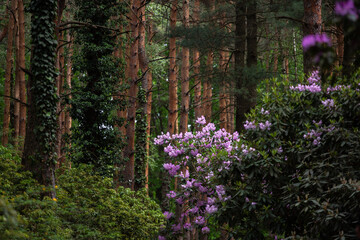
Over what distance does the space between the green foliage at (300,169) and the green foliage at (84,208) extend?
340 centimetres

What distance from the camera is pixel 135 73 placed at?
14.8 metres

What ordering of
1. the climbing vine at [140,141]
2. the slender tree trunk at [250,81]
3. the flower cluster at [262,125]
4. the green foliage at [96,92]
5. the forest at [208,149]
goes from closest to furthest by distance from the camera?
1. the forest at [208,149]
2. the flower cluster at [262,125]
3. the slender tree trunk at [250,81]
4. the green foliage at [96,92]
5. the climbing vine at [140,141]

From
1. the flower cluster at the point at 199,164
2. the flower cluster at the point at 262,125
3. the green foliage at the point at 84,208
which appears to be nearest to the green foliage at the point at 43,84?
the green foliage at the point at 84,208

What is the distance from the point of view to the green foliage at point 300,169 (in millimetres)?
5754

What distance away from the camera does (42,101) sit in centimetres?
948

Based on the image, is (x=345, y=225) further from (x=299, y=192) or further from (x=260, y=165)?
(x=260, y=165)

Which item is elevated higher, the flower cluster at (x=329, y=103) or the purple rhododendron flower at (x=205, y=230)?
the flower cluster at (x=329, y=103)

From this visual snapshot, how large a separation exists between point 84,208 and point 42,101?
2.64 meters

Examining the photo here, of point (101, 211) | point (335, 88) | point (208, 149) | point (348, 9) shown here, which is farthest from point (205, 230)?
point (348, 9)

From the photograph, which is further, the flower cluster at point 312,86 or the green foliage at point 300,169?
the flower cluster at point 312,86

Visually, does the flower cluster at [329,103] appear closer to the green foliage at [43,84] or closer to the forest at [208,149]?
the forest at [208,149]

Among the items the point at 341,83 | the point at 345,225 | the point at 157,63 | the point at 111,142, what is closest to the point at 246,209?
the point at 345,225

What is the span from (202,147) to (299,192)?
11.9 ft

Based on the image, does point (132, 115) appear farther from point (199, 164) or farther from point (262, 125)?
point (262, 125)
